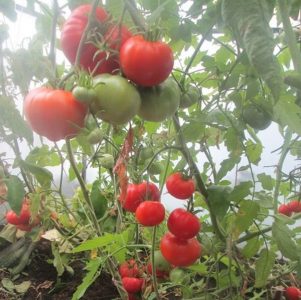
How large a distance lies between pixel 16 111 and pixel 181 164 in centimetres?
37

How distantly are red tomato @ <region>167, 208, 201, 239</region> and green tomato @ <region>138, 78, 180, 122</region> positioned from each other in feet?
1.07

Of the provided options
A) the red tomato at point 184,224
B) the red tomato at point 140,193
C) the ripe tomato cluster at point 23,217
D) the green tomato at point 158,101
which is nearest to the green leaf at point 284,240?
the red tomato at point 184,224

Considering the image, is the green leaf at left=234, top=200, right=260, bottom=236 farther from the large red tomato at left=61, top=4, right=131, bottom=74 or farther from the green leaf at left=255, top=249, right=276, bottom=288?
the large red tomato at left=61, top=4, right=131, bottom=74

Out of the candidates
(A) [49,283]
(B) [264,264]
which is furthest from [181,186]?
(A) [49,283]

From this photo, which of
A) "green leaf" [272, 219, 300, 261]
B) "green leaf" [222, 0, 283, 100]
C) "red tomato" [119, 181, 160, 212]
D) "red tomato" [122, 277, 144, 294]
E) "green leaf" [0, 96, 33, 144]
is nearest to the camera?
"green leaf" [222, 0, 283, 100]

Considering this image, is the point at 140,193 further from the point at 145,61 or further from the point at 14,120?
the point at 145,61

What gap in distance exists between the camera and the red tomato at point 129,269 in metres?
1.10

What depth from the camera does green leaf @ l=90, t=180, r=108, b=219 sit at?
1.10 metres

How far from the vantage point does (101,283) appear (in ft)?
4.48

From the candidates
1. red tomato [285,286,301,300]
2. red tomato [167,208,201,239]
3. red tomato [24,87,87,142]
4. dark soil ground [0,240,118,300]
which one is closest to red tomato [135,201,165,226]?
red tomato [167,208,201,239]

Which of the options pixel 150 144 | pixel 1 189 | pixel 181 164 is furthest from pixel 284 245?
pixel 1 189

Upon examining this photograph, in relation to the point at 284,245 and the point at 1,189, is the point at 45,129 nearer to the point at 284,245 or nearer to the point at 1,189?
the point at 284,245

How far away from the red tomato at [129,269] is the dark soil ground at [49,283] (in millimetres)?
219

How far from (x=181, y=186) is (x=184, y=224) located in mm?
73
